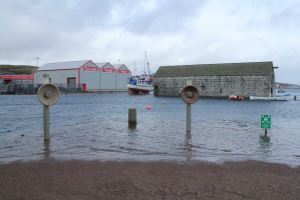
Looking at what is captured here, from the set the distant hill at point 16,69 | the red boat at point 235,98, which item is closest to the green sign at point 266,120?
the red boat at point 235,98

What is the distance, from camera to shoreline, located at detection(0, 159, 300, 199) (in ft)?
18.2

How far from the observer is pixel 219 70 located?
60031 mm

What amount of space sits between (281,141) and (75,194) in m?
9.09

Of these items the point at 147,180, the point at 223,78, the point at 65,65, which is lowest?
the point at 147,180

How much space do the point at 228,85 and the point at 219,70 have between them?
3565mm

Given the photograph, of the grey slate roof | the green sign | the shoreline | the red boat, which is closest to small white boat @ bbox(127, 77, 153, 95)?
the grey slate roof

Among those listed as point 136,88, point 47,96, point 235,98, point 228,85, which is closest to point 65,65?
point 136,88

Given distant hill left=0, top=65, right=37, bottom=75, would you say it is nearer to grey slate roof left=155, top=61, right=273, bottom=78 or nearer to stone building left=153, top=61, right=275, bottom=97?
grey slate roof left=155, top=61, right=273, bottom=78

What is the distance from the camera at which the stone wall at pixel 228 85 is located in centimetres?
5507

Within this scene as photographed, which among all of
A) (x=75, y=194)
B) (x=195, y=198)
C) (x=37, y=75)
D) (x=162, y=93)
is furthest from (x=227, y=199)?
(x=37, y=75)

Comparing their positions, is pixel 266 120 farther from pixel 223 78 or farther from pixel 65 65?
pixel 65 65

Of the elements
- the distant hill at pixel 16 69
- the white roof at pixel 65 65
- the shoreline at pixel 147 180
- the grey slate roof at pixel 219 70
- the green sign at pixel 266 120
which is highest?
the distant hill at pixel 16 69

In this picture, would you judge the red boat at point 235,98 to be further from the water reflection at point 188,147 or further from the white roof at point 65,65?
the water reflection at point 188,147

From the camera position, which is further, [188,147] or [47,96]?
[47,96]
